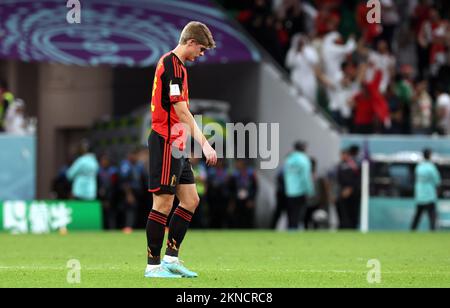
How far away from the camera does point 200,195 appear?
2531cm

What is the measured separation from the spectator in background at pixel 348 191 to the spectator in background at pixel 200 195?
295 centimetres

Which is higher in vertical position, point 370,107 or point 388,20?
point 388,20

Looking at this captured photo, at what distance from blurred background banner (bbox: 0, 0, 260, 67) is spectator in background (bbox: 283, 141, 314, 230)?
3.49 meters

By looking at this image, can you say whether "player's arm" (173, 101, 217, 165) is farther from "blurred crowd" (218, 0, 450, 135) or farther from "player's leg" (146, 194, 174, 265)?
"blurred crowd" (218, 0, 450, 135)

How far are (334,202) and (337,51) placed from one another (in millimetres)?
3471

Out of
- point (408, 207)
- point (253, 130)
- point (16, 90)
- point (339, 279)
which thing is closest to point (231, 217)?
point (253, 130)

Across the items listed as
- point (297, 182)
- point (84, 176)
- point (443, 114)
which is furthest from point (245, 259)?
point (443, 114)

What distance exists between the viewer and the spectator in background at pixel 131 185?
25.5 meters

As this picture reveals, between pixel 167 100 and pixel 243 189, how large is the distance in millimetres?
15434

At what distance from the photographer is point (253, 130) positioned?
26812 millimetres

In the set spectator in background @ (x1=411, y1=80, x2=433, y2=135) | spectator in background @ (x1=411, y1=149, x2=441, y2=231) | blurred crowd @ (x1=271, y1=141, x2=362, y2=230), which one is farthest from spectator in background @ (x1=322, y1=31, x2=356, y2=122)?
spectator in background @ (x1=411, y1=149, x2=441, y2=231)

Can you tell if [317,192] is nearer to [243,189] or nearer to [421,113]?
[243,189]

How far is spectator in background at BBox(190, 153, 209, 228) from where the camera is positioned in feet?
82.0

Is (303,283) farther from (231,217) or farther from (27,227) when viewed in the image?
(231,217)
